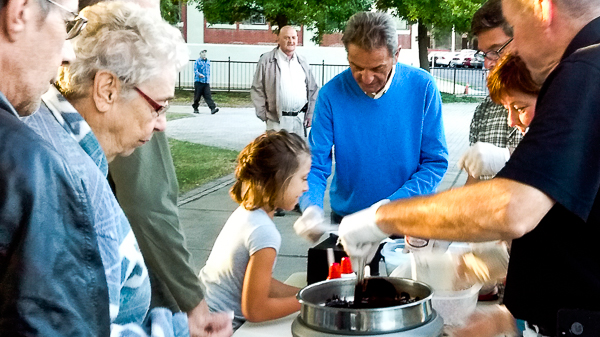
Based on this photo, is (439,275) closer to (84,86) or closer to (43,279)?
(84,86)

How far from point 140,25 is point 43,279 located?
40.1 inches

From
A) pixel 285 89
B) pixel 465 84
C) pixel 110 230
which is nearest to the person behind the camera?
pixel 110 230

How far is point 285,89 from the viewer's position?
839 centimetres

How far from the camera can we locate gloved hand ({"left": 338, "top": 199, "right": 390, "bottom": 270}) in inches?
75.9

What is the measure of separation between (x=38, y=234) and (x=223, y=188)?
8.27 metres

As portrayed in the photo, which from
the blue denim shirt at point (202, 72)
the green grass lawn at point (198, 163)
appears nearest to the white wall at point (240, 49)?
the blue denim shirt at point (202, 72)

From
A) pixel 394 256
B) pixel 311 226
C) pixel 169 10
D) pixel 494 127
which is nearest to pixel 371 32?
pixel 494 127

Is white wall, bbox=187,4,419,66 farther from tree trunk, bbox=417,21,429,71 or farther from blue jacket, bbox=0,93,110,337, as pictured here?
blue jacket, bbox=0,93,110,337

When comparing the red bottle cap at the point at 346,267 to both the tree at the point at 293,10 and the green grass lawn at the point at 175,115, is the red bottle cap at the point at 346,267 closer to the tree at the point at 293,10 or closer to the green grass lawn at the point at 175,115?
the tree at the point at 293,10

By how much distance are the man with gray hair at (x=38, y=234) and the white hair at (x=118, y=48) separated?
664mm

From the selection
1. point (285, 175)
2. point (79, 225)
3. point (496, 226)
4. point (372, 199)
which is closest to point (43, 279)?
point (79, 225)

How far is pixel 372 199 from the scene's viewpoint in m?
3.61

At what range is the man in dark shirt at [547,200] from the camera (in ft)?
5.18

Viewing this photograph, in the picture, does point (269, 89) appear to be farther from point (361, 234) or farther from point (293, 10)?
point (293, 10)
